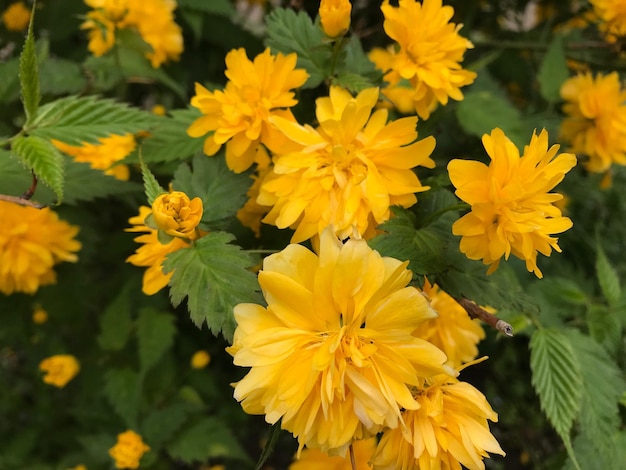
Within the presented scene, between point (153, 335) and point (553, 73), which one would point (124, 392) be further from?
point (553, 73)

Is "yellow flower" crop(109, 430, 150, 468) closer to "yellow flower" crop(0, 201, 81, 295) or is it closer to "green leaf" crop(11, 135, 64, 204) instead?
"yellow flower" crop(0, 201, 81, 295)

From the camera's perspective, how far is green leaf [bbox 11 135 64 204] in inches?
20.7

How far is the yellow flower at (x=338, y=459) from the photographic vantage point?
1.99 ft

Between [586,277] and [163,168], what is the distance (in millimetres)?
810

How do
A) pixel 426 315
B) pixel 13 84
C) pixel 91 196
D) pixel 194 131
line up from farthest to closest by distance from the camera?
pixel 13 84 < pixel 91 196 < pixel 194 131 < pixel 426 315

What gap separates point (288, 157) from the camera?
1.64ft

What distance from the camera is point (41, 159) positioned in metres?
0.54

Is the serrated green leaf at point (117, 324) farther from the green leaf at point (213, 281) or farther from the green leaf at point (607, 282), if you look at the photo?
the green leaf at point (607, 282)

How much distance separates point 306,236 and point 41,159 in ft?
0.92

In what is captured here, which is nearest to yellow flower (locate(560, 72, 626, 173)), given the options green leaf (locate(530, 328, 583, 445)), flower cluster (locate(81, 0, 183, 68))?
green leaf (locate(530, 328, 583, 445))

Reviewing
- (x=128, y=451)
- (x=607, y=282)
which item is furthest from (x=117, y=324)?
(x=607, y=282)

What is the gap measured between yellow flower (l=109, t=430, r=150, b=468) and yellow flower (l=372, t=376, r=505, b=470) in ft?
1.59

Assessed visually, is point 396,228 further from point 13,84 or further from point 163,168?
point 13,84

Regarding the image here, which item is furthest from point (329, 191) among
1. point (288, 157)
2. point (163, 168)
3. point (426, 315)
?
point (163, 168)
